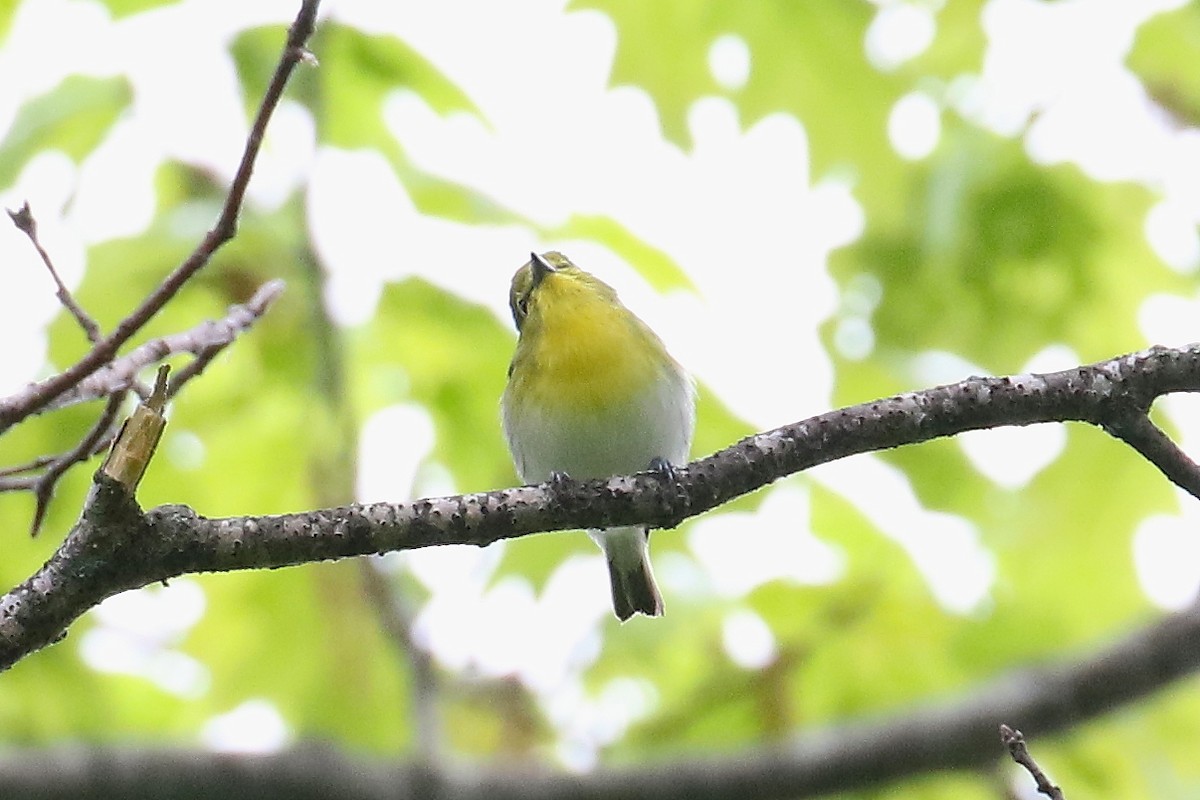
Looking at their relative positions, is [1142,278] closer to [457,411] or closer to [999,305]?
[999,305]

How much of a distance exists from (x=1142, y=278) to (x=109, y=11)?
3430 mm

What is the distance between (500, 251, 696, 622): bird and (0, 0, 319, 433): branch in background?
1767 millimetres

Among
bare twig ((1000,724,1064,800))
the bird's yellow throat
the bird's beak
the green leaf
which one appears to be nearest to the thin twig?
bare twig ((1000,724,1064,800))

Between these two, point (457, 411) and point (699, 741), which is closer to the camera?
point (457, 411)

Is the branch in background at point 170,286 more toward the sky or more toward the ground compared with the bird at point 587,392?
more toward the ground

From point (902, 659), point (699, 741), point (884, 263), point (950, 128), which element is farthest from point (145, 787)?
point (950, 128)

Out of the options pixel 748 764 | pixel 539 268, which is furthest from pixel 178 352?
pixel 748 764

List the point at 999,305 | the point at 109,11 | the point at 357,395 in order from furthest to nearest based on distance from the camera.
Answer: the point at 357,395 → the point at 999,305 → the point at 109,11

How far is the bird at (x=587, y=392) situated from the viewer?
4.02 metres

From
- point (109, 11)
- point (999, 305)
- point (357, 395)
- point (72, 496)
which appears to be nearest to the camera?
point (109, 11)

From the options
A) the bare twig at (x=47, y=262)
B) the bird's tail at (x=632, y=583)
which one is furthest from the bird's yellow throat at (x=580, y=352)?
the bare twig at (x=47, y=262)

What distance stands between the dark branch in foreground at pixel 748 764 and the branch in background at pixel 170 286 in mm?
2628

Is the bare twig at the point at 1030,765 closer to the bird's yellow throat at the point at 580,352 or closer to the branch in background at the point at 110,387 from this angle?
the branch in background at the point at 110,387

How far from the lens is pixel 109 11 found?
13.1 feet
